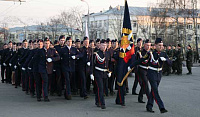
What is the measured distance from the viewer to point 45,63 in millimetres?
11586

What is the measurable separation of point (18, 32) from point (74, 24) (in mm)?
42488

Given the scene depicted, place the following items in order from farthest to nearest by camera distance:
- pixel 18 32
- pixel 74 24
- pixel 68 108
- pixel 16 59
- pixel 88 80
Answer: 1. pixel 18 32
2. pixel 74 24
3. pixel 16 59
4. pixel 88 80
5. pixel 68 108

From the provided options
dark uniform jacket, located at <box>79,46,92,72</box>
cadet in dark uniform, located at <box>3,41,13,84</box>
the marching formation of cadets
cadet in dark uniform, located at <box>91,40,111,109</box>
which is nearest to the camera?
the marching formation of cadets

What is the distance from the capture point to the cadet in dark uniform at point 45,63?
11.5 metres

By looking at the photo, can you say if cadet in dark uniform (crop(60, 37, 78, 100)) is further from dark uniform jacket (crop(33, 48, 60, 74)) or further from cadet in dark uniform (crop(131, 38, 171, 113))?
cadet in dark uniform (crop(131, 38, 171, 113))

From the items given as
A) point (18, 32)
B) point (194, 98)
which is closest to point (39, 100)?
point (194, 98)

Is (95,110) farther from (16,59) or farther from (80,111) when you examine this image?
(16,59)

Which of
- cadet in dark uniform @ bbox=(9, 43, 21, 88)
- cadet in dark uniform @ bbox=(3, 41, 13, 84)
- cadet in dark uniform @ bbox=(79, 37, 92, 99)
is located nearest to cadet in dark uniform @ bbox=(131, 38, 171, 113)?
cadet in dark uniform @ bbox=(79, 37, 92, 99)

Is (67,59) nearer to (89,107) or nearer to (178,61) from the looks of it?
(89,107)

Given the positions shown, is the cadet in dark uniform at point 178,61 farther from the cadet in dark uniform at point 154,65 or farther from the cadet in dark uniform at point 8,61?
the cadet in dark uniform at point 154,65

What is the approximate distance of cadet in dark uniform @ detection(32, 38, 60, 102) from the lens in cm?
1146

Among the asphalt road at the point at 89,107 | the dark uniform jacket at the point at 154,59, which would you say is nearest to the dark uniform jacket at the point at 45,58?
the asphalt road at the point at 89,107

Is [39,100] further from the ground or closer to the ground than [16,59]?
closer to the ground

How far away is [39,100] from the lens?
11617 mm
